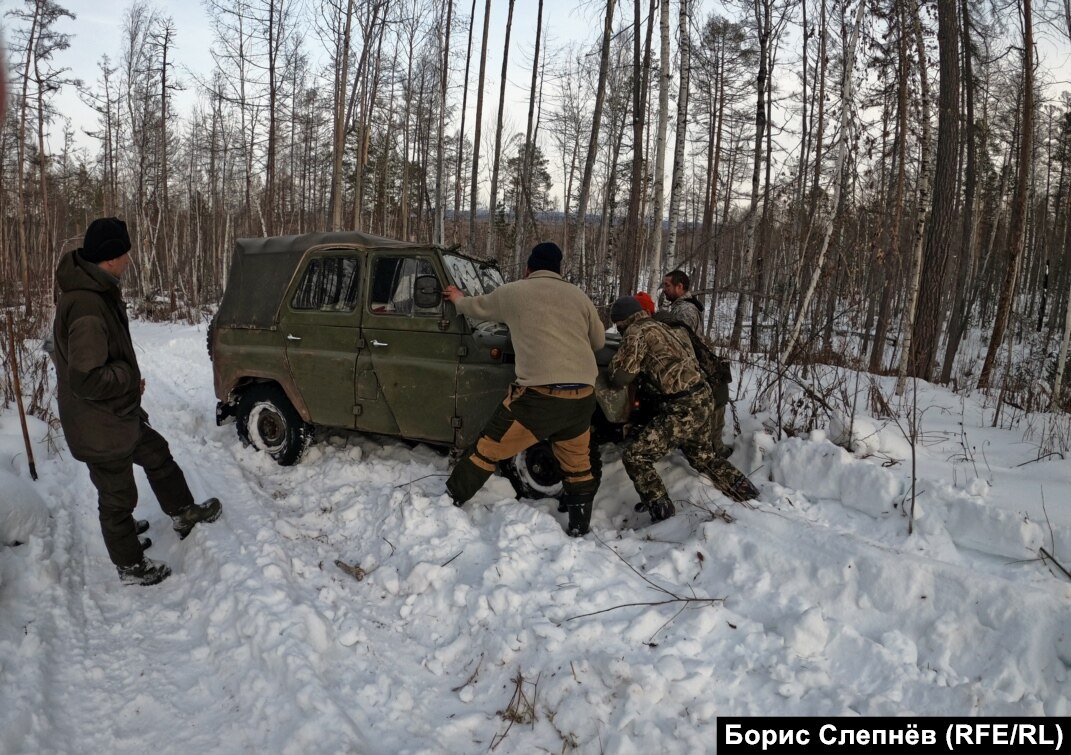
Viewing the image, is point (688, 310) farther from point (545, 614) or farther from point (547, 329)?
point (545, 614)

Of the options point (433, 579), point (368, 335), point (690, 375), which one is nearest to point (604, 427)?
point (690, 375)

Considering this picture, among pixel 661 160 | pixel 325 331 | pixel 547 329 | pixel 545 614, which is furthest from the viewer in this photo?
pixel 661 160

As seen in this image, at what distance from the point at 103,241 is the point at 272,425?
2705mm

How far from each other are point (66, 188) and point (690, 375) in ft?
121

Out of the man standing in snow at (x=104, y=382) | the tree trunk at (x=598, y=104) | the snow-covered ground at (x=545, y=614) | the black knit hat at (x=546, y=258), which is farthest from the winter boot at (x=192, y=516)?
the tree trunk at (x=598, y=104)

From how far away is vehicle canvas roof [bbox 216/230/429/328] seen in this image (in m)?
5.27

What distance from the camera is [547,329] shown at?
3.78 m

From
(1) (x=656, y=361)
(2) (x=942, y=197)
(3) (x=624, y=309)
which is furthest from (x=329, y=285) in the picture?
(2) (x=942, y=197)

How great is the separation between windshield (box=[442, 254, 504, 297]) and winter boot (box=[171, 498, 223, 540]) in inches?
97.4

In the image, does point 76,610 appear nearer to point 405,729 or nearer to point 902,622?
point 405,729

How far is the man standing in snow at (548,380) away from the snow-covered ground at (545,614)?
1.26 feet

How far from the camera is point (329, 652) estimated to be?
2.86m

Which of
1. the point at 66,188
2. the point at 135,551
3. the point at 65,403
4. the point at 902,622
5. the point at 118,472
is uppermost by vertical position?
the point at 66,188

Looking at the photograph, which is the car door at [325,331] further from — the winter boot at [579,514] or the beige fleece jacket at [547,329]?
the winter boot at [579,514]
